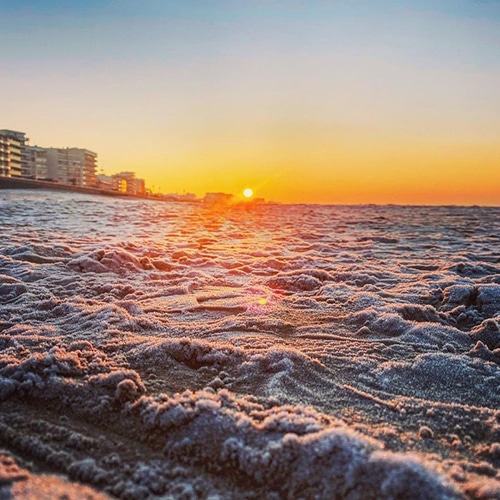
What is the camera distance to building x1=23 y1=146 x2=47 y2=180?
7594 cm

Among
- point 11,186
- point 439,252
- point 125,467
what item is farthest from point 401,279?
point 11,186

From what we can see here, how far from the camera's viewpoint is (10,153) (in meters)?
61.5

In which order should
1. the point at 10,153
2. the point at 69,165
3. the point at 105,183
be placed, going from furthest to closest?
the point at 105,183 < the point at 69,165 < the point at 10,153

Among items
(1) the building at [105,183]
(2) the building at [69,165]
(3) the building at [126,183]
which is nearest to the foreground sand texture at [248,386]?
(2) the building at [69,165]

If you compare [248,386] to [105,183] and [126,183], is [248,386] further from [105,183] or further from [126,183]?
[126,183]

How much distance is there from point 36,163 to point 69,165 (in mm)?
7777

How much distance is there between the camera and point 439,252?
19.5 ft

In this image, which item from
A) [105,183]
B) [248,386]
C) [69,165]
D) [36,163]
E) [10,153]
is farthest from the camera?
[105,183]

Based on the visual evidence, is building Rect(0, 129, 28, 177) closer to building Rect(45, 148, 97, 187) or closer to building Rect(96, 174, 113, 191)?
building Rect(45, 148, 97, 187)

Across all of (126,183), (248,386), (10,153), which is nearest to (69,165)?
(10,153)

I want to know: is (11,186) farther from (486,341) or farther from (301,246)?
(486,341)

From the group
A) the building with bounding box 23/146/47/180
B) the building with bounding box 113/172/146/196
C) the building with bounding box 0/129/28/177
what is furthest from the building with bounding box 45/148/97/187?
the building with bounding box 0/129/28/177

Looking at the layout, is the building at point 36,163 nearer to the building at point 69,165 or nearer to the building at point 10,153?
the building at point 69,165

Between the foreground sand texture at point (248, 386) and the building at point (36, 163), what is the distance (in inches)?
3233
